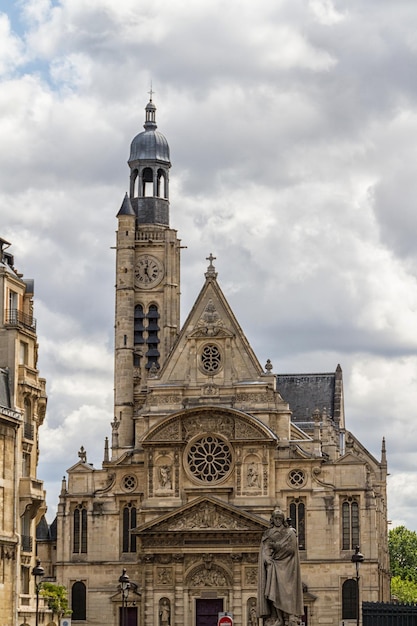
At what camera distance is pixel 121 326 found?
311 ft

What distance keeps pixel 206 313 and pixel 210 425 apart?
20.7 ft

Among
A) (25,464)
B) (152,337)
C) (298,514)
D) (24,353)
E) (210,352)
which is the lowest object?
(298,514)

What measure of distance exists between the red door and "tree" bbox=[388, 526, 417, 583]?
5673 centimetres

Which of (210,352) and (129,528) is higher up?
(210,352)

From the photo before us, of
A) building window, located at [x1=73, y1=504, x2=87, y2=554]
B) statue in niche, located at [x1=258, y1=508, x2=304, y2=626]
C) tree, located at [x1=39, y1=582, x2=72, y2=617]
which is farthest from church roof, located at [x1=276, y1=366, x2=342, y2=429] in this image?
statue in niche, located at [x1=258, y1=508, x2=304, y2=626]

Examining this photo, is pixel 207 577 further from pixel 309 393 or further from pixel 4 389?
pixel 309 393

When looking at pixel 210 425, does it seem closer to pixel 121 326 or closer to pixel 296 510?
pixel 296 510

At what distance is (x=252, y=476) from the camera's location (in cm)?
8200

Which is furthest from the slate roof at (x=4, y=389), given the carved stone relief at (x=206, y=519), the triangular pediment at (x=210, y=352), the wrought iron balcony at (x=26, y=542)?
the triangular pediment at (x=210, y=352)

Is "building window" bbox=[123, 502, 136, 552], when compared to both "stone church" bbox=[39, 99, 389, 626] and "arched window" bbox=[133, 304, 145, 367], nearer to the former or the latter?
"stone church" bbox=[39, 99, 389, 626]

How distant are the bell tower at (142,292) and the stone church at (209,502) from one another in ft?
20.3

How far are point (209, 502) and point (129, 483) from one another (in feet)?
18.1

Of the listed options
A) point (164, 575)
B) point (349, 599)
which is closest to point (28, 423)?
point (164, 575)

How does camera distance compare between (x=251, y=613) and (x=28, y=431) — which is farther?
(x=251, y=613)
